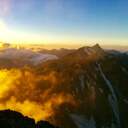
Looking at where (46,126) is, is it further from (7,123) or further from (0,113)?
(7,123)

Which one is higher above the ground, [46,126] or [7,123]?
[7,123]

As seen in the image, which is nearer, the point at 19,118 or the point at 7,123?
the point at 7,123

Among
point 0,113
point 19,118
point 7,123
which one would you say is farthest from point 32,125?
point 7,123

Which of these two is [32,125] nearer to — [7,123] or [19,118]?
[19,118]

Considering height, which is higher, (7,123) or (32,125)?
(7,123)

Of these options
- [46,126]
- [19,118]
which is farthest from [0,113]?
[46,126]

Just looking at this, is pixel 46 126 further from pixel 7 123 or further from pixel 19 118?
pixel 7 123

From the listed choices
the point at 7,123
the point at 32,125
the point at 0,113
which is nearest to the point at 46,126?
the point at 32,125
